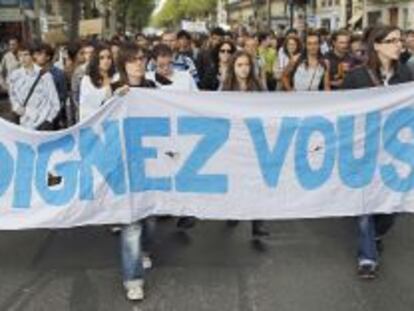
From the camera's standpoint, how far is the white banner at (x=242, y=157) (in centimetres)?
619

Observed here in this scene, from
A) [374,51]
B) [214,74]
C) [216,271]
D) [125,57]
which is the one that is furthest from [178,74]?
[214,74]

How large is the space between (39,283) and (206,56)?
19.8 feet

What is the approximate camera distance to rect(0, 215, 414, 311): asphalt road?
5863 millimetres

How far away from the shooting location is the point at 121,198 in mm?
6109

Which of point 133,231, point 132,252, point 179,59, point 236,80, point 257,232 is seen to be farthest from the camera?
point 179,59

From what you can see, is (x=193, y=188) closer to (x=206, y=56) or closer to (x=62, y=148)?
(x=62, y=148)

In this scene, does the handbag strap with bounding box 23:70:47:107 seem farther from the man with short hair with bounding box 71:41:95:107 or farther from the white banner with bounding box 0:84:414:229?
the white banner with bounding box 0:84:414:229

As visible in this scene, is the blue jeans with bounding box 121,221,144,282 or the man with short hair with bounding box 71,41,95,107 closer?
the blue jeans with bounding box 121,221,144,282

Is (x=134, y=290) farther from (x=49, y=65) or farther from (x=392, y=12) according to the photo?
(x=392, y=12)

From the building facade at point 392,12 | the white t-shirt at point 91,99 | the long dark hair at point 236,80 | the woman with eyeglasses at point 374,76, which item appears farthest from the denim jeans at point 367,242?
the building facade at point 392,12

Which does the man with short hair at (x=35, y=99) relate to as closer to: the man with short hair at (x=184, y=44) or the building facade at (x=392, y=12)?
the man with short hair at (x=184, y=44)

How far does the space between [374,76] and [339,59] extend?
15.9ft

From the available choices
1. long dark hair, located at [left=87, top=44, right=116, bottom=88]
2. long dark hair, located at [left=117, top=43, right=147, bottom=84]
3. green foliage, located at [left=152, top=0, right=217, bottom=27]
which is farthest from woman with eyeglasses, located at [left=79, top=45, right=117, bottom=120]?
green foliage, located at [left=152, top=0, right=217, bottom=27]

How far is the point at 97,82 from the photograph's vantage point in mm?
7305
